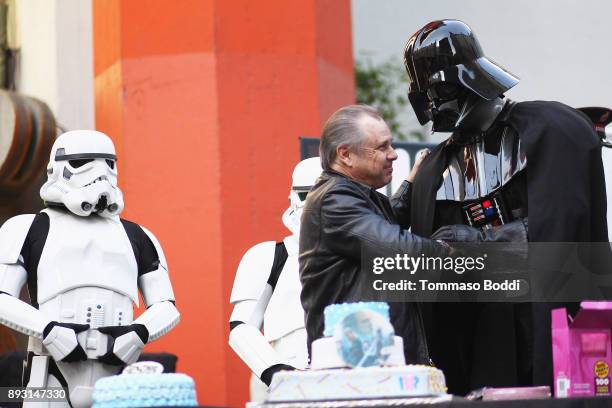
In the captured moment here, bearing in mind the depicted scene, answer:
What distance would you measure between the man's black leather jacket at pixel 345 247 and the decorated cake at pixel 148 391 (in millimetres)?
794

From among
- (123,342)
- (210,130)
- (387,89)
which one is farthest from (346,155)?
(387,89)

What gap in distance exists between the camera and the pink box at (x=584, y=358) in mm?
3197

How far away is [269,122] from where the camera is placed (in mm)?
7746

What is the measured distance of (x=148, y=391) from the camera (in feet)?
8.98

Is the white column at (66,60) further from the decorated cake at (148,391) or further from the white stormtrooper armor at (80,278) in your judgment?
the decorated cake at (148,391)

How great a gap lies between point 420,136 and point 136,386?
761cm

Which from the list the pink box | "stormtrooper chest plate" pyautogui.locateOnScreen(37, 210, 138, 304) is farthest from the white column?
the pink box

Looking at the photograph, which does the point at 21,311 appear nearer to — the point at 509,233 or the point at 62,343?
the point at 62,343

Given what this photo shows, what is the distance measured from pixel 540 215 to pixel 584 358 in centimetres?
63

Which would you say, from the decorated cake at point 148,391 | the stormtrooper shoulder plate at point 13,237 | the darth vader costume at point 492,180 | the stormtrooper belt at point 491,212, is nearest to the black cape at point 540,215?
the darth vader costume at point 492,180

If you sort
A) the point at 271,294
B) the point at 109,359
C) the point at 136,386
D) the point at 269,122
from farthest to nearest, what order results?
the point at 269,122
the point at 271,294
the point at 109,359
the point at 136,386

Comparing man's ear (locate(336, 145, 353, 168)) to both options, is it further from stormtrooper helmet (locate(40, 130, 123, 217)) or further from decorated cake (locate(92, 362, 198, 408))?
stormtrooper helmet (locate(40, 130, 123, 217))

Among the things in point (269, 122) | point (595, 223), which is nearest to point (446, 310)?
point (595, 223)

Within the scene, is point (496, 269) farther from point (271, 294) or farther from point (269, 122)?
point (269, 122)
